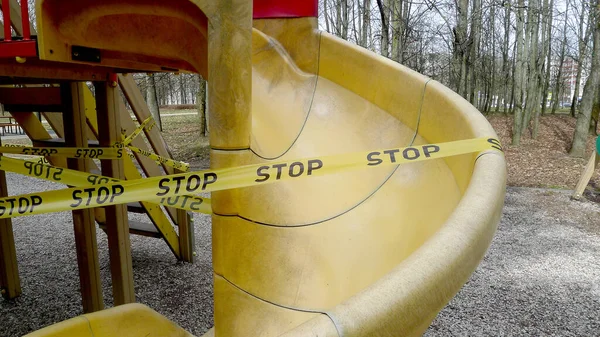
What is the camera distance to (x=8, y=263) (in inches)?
168

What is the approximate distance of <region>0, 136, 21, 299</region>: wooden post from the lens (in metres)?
→ 4.10

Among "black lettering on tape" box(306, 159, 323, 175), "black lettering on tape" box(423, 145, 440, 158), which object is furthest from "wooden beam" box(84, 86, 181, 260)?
"black lettering on tape" box(423, 145, 440, 158)

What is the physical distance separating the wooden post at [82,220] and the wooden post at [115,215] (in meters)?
0.21

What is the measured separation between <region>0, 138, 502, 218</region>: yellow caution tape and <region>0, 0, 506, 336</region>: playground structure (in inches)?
5.1

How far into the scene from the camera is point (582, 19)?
24.6 m

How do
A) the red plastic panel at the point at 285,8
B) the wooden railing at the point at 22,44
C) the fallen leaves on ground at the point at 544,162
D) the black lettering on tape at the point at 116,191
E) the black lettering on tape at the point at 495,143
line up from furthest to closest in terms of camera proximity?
the fallen leaves on ground at the point at 544,162 → the red plastic panel at the point at 285,8 → the wooden railing at the point at 22,44 → the black lettering on tape at the point at 116,191 → the black lettering on tape at the point at 495,143

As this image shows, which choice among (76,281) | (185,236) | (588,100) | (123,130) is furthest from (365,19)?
(76,281)

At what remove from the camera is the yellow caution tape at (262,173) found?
61.1 inches

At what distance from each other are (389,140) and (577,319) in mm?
2767

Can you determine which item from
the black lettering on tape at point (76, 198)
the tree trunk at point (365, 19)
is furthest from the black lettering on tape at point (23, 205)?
Result: the tree trunk at point (365, 19)

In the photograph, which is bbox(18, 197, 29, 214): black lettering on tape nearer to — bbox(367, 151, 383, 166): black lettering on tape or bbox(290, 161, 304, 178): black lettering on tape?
bbox(290, 161, 304, 178): black lettering on tape

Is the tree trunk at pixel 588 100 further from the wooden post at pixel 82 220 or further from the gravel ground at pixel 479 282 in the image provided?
the wooden post at pixel 82 220

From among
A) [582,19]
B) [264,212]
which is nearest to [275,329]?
[264,212]

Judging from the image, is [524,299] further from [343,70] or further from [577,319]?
[343,70]
